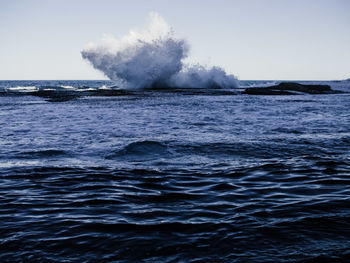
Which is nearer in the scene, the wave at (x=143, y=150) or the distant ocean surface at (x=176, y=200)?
the distant ocean surface at (x=176, y=200)

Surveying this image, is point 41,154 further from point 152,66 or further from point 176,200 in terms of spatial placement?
point 152,66

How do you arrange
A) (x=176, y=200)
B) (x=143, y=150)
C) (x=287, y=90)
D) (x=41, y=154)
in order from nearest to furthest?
(x=176, y=200), (x=41, y=154), (x=143, y=150), (x=287, y=90)

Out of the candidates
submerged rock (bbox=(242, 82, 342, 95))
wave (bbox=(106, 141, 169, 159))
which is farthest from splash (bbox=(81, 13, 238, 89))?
wave (bbox=(106, 141, 169, 159))

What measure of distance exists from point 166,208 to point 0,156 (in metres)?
6.01

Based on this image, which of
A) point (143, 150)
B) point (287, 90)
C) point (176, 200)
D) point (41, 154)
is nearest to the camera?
point (176, 200)

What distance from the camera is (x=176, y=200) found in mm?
5754

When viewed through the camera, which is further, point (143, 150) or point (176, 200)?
point (143, 150)

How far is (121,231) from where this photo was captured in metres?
4.48

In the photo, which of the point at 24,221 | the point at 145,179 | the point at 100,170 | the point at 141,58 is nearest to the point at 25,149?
the point at 100,170

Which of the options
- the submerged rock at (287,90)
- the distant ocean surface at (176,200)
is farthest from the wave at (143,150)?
the submerged rock at (287,90)

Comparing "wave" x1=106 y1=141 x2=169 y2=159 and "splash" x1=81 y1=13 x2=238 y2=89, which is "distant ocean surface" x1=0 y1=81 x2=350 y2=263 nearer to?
"wave" x1=106 y1=141 x2=169 y2=159

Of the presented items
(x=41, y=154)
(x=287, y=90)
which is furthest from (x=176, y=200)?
(x=287, y=90)

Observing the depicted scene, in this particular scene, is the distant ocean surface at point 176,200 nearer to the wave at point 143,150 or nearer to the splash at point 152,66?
the wave at point 143,150

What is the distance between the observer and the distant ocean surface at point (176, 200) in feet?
13.1
